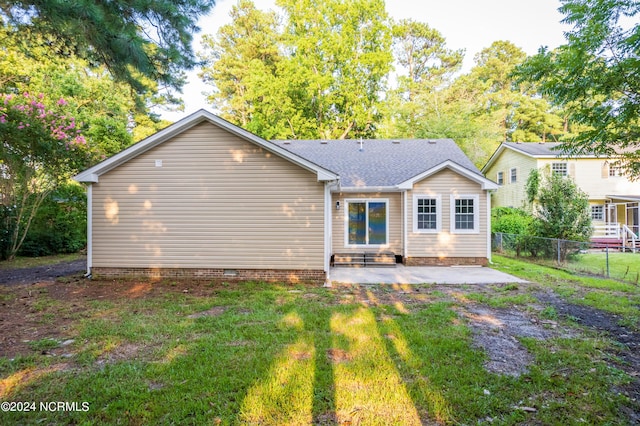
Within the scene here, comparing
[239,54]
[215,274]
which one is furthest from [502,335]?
[239,54]

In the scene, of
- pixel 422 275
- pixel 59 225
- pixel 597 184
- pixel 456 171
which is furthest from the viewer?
pixel 597 184

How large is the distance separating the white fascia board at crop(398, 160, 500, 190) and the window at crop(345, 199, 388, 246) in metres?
1.20

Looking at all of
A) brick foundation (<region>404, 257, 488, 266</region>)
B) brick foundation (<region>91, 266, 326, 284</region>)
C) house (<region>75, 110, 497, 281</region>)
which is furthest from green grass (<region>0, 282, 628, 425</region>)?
brick foundation (<region>404, 257, 488, 266</region>)

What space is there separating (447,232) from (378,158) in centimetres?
481

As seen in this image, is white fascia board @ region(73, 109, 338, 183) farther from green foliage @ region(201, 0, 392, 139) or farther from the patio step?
green foliage @ region(201, 0, 392, 139)

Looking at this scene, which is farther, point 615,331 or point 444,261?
point 444,261

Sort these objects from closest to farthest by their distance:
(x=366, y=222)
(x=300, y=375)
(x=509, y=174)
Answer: (x=300, y=375) < (x=366, y=222) < (x=509, y=174)

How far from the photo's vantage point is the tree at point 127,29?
4.95 meters

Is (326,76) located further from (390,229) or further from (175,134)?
(175,134)

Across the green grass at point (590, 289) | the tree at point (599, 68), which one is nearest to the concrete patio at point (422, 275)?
the green grass at point (590, 289)

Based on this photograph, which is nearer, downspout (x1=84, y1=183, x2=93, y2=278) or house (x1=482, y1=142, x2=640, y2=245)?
downspout (x1=84, y1=183, x2=93, y2=278)

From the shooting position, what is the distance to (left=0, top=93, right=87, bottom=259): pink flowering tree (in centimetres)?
1147

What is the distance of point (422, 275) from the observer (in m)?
9.98

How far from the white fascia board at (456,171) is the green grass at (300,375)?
21.7 feet
